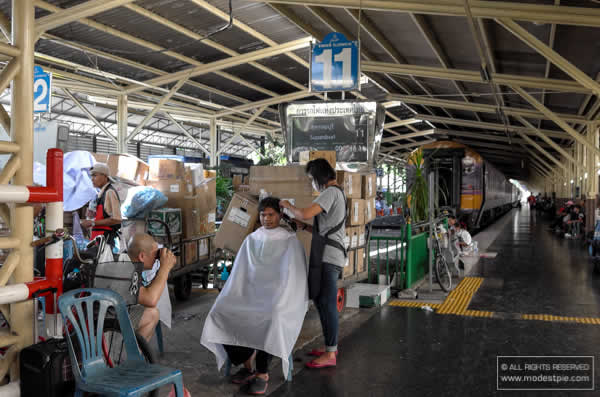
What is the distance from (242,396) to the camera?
11.1 ft

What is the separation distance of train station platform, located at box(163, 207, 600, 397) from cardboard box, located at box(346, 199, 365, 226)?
1066 mm

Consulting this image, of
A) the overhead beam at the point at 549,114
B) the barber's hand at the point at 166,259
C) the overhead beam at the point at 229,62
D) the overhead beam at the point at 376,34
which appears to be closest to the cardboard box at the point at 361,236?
the barber's hand at the point at 166,259

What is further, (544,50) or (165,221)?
(544,50)

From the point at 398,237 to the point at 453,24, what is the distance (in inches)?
159

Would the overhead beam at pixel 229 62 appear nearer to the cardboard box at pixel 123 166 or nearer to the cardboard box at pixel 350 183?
the cardboard box at pixel 123 166

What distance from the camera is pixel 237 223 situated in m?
4.60

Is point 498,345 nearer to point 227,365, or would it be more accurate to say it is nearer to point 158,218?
point 227,365

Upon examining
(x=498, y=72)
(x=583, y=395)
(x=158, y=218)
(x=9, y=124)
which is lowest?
(x=583, y=395)

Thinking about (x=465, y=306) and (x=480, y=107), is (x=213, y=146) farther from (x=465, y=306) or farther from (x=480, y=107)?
(x=465, y=306)

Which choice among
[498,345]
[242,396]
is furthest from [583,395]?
[242,396]

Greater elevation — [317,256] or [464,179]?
[464,179]

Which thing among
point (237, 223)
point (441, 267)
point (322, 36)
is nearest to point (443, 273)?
point (441, 267)

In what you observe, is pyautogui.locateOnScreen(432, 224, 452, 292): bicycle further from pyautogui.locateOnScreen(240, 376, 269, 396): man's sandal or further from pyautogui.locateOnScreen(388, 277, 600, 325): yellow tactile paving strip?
pyautogui.locateOnScreen(240, 376, 269, 396): man's sandal

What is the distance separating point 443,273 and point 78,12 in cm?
674
